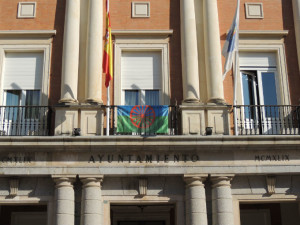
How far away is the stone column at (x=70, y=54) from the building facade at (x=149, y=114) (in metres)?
0.03

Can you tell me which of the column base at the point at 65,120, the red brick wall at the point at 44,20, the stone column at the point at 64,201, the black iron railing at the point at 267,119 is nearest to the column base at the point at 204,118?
the black iron railing at the point at 267,119

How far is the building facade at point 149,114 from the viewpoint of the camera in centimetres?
1257

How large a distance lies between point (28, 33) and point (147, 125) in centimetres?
453

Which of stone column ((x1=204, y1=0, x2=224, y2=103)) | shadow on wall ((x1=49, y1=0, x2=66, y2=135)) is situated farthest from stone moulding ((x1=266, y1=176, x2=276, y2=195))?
shadow on wall ((x1=49, y1=0, x2=66, y2=135))

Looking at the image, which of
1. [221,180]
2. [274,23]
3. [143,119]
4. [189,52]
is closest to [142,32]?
[189,52]

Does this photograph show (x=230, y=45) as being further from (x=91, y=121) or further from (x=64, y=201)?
(x=64, y=201)

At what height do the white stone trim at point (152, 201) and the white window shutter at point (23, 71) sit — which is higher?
the white window shutter at point (23, 71)

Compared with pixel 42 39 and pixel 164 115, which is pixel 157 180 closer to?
pixel 164 115

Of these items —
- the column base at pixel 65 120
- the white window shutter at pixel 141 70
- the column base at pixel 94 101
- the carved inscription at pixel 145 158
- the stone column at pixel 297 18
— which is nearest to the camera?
the carved inscription at pixel 145 158

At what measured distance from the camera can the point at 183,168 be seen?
12625 mm

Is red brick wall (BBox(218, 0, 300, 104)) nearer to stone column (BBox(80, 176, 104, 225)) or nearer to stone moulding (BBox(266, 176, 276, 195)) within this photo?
stone moulding (BBox(266, 176, 276, 195))

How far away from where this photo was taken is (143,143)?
1259cm

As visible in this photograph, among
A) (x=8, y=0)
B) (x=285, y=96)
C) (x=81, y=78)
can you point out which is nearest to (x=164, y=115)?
(x=81, y=78)

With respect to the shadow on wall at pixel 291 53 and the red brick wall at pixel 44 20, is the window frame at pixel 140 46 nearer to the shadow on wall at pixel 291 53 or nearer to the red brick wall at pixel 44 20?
the red brick wall at pixel 44 20
